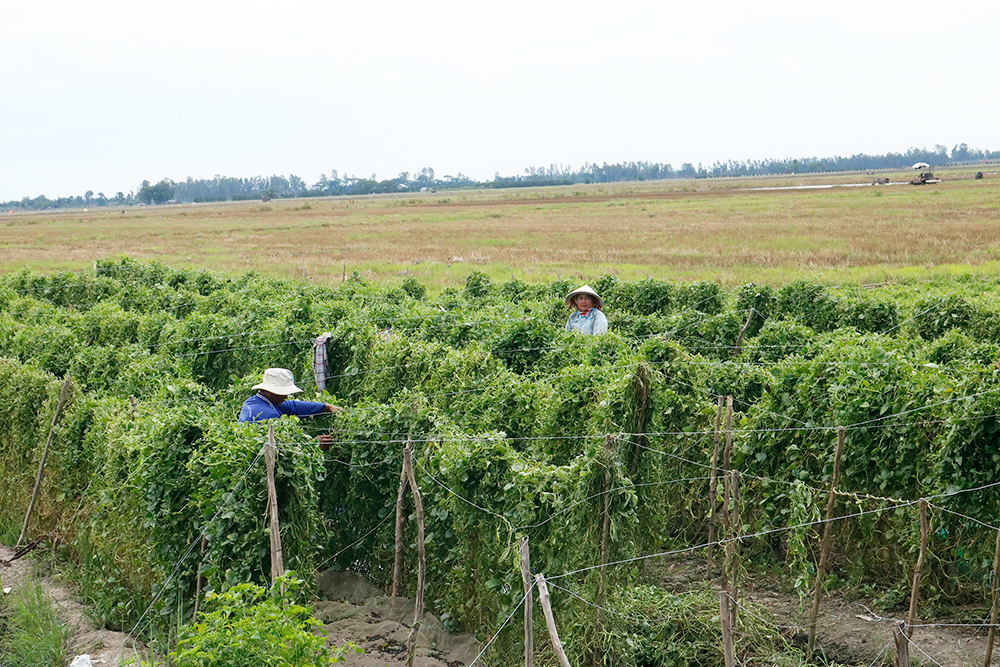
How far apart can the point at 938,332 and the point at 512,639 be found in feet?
34.3

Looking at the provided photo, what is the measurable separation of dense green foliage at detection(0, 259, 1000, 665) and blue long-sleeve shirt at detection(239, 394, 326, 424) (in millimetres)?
155

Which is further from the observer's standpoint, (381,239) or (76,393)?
(381,239)

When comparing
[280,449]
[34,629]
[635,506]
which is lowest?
[34,629]

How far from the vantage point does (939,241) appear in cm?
3384

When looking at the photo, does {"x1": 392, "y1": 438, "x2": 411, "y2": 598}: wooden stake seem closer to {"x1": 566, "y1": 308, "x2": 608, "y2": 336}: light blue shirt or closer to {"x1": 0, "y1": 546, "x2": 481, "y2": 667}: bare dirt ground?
{"x1": 0, "y1": 546, "x2": 481, "y2": 667}: bare dirt ground

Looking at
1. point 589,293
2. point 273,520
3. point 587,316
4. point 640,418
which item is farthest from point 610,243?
point 273,520

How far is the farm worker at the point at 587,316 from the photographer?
12.0 meters

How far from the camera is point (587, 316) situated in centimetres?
1216

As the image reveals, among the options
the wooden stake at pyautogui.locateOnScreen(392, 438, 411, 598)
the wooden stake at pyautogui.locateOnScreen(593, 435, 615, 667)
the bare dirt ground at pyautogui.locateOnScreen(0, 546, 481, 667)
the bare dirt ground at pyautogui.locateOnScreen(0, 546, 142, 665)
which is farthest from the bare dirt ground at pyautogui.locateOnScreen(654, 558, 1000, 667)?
the bare dirt ground at pyautogui.locateOnScreen(0, 546, 142, 665)

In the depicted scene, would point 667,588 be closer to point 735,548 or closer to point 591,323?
point 735,548

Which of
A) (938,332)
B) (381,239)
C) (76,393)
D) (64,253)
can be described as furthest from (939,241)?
(64,253)

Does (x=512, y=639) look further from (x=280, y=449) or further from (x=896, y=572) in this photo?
(x=896, y=572)

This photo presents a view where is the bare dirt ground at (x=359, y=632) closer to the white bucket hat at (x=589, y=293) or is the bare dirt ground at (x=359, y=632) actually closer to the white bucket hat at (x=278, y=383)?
the white bucket hat at (x=278, y=383)

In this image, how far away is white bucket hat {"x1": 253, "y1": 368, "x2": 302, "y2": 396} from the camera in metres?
8.68
